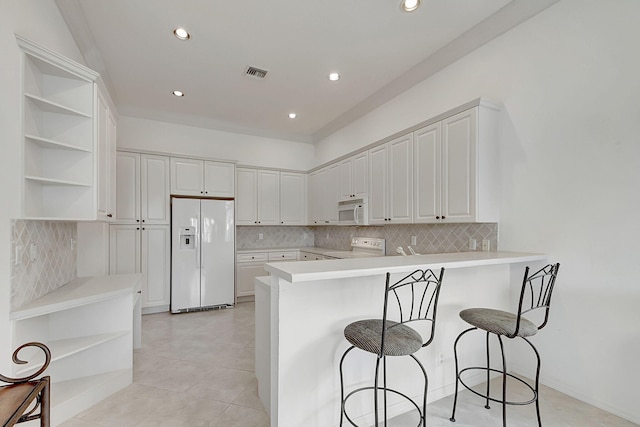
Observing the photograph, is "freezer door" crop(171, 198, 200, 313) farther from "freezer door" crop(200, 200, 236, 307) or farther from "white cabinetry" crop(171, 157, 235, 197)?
"white cabinetry" crop(171, 157, 235, 197)

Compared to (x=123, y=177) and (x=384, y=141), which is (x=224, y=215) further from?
(x=384, y=141)

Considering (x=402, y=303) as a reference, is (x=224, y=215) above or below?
above

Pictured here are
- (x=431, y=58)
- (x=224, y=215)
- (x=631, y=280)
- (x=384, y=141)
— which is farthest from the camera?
(x=224, y=215)

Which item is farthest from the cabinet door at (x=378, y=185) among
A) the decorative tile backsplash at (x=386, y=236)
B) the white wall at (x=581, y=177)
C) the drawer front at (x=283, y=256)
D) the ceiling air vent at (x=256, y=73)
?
the drawer front at (x=283, y=256)

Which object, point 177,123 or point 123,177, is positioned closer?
point 123,177

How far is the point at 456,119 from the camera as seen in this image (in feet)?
8.75

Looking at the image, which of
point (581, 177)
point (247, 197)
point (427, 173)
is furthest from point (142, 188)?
point (581, 177)

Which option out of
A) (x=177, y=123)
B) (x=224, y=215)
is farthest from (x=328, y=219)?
(x=177, y=123)

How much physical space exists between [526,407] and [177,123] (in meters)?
5.58

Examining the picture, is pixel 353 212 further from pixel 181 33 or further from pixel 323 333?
pixel 181 33

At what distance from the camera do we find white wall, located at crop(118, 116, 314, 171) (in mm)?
4480

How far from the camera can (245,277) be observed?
4824 millimetres

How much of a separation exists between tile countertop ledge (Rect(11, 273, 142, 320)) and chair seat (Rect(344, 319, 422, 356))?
1.92 meters

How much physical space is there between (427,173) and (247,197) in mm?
3254
